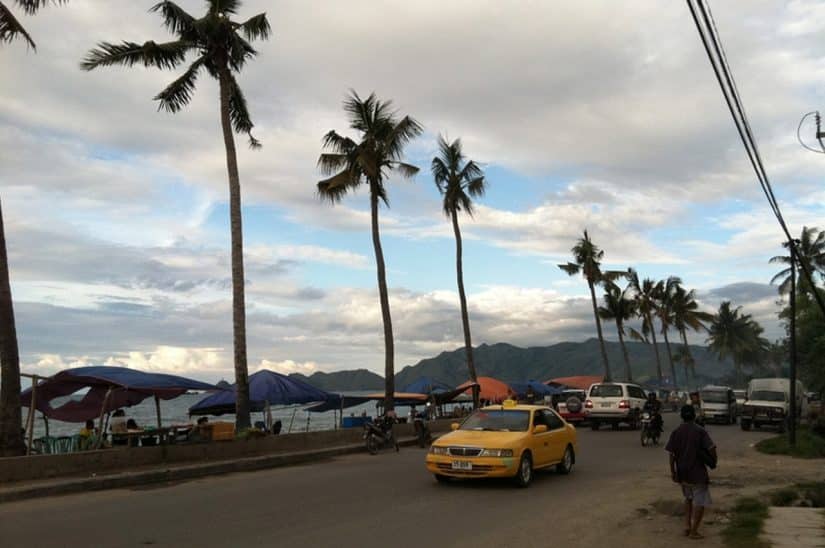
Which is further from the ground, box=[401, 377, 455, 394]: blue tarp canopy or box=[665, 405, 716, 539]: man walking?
box=[401, 377, 455, 394]: blue tarp canopy

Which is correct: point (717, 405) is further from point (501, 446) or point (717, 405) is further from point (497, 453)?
point (497, 453)

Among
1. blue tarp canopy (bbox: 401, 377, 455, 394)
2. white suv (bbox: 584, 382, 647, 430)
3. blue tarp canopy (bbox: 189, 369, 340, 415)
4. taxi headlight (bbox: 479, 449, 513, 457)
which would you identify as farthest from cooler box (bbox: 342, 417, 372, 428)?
taxi headlight (bbox: 479, 449, 513, 457)

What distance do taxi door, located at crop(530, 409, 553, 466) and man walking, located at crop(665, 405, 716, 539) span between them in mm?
4916

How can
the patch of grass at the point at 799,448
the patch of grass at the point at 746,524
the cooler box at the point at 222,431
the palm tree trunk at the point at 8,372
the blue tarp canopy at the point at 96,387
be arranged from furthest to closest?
1. the patch of grass at the point at 799,448
2. the cooler box at the point at 222,431
3. the blue tarp canopy at the point at 96,387
4. the palm tree trunk at the point at 8,372
5. the patch of grass at the point at 746,524

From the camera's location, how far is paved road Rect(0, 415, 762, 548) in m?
9.14

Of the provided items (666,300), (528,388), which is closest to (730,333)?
(666,300)

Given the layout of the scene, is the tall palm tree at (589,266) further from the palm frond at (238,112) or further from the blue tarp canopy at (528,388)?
the palm frond at (238,112)

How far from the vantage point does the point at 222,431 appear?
65.0ft

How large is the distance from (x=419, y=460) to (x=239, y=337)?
6079 mm

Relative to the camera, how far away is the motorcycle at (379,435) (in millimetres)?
22969

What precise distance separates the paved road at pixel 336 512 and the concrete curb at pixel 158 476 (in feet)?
1.31

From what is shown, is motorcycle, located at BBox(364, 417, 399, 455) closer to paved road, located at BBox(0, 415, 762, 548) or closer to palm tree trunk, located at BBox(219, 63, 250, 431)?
palm tree trunk, located at BBox(219, 63, 250, 431)

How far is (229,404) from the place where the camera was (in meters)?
27.8

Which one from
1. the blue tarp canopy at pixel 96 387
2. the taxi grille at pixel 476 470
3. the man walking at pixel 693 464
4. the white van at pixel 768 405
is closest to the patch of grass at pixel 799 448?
the white van at pixel 768 405
